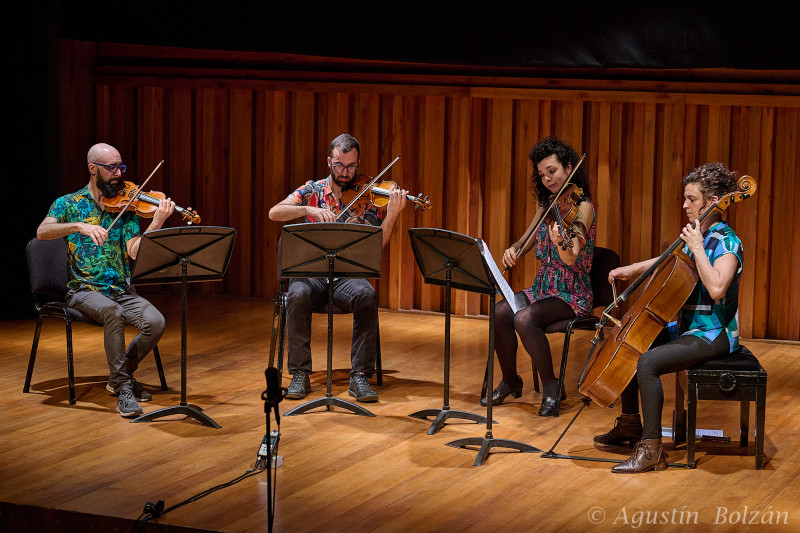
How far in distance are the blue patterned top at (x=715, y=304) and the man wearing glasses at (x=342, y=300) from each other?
5.40 ft

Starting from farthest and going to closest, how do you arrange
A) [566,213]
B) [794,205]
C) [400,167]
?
[400,167] < [794,205] < [566,213]

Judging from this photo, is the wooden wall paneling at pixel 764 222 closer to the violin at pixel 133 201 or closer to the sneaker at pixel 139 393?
the violin at pixel 133 201

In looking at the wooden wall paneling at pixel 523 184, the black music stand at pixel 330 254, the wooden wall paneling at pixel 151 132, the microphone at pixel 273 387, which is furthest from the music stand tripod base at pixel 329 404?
the wooden wall paneling at pixel 151 132

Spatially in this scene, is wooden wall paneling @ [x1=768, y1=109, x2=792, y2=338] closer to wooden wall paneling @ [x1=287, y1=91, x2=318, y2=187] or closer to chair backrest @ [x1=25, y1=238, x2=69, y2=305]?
wooden wall paneling @ [x1=287, y1=91, x2=318, y2=187]

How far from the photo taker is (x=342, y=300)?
524 centimetres

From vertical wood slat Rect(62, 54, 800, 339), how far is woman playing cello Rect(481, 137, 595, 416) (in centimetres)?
177

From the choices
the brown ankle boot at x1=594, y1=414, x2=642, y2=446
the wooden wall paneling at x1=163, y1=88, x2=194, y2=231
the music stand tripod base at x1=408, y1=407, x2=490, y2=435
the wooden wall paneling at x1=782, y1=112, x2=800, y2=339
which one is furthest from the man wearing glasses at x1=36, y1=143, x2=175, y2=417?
the wooden wall paneling at x1=782, y1=112, x2=800, y2=339

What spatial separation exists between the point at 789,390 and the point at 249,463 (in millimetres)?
2949

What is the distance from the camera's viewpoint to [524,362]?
5945mm

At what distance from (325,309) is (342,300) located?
0.10 m

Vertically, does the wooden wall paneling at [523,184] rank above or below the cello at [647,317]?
above

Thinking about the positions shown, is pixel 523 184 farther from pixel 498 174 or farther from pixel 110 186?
pixel 110 186

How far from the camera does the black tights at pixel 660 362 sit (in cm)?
396

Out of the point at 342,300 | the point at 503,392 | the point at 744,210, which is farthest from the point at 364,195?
the point at 744,210
